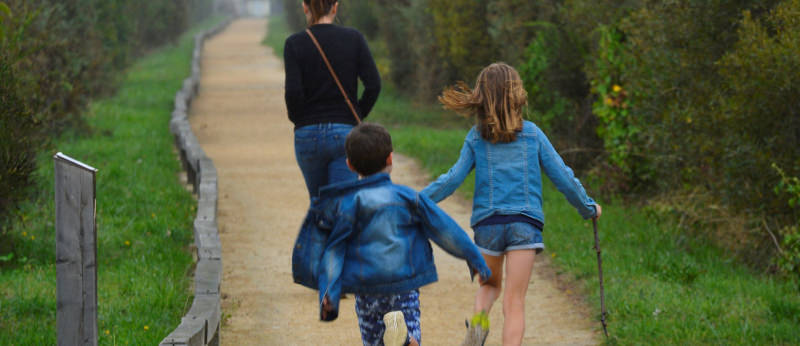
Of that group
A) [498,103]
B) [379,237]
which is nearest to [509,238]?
[498,103]

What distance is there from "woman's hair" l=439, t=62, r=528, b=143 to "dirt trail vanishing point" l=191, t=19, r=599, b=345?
1.79 m

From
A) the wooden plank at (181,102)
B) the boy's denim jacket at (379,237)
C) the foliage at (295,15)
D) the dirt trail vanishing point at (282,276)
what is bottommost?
the foliage at (295,15)

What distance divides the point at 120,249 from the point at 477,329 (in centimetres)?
459

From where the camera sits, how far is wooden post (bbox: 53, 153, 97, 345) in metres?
3.92

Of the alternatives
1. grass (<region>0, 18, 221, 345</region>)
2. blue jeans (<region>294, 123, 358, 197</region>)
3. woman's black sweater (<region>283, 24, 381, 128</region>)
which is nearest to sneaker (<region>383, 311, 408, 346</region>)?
blue jeans (<region>294, 123, 358, 197</region>)

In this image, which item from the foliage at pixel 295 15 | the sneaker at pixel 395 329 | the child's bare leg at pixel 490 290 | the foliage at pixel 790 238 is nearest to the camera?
the sneaker at pixel 395 329

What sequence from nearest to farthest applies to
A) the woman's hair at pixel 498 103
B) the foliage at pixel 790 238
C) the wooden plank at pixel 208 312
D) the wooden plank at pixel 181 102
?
the woman's hair at pixel 498 103 → the wooden plank at pixel 208 312 → the foliage at pixel 790 238 → the wooden plank at pixel 181 102

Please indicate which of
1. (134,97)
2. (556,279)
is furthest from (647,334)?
(134,97)

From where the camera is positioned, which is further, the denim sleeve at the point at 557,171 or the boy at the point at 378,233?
the denim sleeve at the point at 557,171

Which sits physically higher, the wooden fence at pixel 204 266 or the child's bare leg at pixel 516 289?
the child's bare leg at pixel 516 289

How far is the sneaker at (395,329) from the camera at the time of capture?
12.6 feet

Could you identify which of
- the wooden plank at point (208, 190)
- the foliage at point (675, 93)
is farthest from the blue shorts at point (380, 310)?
the wooden plank at point (208, 190)

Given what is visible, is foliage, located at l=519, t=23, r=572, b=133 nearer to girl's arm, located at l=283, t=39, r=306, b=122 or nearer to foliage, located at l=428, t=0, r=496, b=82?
foliage, located at l=428, t=0, r=496, b=82

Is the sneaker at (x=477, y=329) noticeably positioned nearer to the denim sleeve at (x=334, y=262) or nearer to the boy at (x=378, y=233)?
the boy at (x=378, y=233)
